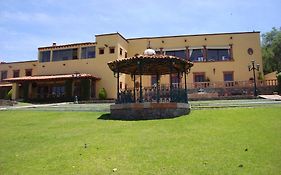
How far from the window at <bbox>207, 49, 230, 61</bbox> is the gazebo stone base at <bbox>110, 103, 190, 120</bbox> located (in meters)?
24.5

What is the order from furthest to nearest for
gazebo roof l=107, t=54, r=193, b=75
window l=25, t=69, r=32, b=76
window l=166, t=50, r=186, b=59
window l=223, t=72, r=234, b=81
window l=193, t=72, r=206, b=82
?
window l=25, t=69, r=32, b=76 < window l=166, t=50, r=186, b=59 < window l=193, t=72, r=206, b=82 < window l=223, t=72, r=234, b=81 < gazebo roof l=107, t=54, r=193, b=75

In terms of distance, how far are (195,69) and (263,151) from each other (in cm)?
3066

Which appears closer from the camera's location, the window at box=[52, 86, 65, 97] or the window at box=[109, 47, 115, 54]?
the window at box=[109, 47, 115, 54]

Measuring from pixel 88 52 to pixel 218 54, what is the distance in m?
17.8

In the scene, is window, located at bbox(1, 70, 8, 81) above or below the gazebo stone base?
above

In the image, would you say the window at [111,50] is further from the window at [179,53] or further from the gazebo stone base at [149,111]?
the gazebo stone base at [149,111]

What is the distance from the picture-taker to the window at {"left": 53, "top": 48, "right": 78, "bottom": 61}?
39531mm

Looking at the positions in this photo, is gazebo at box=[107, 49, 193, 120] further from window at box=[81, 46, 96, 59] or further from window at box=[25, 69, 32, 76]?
Result: window at box=[25, 69, 32, 76]

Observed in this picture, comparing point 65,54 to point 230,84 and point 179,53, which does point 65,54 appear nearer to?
point 179,53

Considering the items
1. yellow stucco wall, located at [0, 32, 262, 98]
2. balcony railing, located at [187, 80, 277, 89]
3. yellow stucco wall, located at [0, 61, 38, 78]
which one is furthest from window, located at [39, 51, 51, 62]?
balcony railing, located at [187, 80, 277, 89]

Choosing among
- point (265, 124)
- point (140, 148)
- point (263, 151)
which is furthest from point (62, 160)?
point (265, 124)

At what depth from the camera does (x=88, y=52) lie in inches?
1529

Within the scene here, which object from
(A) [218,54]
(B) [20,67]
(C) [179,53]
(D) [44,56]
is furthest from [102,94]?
(B) [20,67]

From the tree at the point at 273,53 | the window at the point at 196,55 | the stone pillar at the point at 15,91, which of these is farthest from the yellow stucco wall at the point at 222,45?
the stone pillar at the point at 15,91
